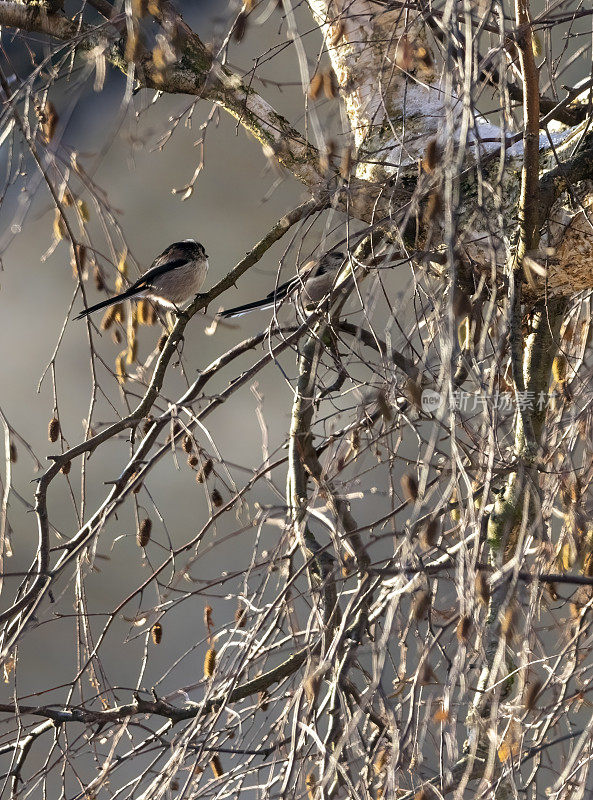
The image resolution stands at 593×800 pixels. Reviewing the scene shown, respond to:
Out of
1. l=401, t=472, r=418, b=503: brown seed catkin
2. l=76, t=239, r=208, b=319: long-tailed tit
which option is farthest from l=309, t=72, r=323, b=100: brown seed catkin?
l=76, t=239, r=208, b=319: long-tailed tit

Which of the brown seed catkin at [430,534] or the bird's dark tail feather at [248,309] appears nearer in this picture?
the brown seed catkin at [430,534]

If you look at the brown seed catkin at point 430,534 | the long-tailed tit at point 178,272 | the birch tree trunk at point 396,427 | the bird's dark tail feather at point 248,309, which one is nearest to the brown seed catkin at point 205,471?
the birch tree trunk at point 396,427

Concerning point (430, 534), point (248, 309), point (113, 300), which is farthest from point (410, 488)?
point (248, 309)

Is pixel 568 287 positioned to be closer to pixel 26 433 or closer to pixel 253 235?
pixel 253 235

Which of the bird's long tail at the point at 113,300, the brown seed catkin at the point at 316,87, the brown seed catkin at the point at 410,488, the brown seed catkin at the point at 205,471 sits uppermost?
the bird's long tail at the point at 113,300

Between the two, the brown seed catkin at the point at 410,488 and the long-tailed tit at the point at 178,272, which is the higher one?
the long-tailed tit at the point at 178,272

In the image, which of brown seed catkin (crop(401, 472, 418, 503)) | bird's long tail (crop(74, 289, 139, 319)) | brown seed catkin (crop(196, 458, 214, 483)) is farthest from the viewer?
bird's long tail (crop(74, 289, 139, 319))

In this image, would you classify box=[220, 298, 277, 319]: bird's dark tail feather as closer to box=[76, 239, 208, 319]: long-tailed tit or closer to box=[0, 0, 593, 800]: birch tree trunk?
box=[0, 0, 593, 800]: birch tree trunk

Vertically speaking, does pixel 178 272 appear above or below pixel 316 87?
above

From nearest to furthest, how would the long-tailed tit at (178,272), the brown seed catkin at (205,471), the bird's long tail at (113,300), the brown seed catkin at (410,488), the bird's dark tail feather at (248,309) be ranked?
the brown seed catkin at (410,488) → the brown seed catkin at (205,471) → the bird's long tail at (113,300) → the bird's dark tail feather at (248,309) → the long-tailed tit at (178,272)

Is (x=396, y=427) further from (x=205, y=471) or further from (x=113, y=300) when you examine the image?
(x=113, y=300)

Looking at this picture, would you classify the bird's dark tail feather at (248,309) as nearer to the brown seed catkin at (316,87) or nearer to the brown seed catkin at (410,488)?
the brown seed catkin at (316,87)

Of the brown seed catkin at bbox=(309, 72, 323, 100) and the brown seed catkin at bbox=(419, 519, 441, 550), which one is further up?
the brown seed catkin at bbox=(309, 72, 323, 100)

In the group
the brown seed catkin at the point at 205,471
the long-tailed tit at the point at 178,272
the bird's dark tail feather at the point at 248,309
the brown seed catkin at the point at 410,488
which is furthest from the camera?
the long-tailed tit at the point at 178,272
